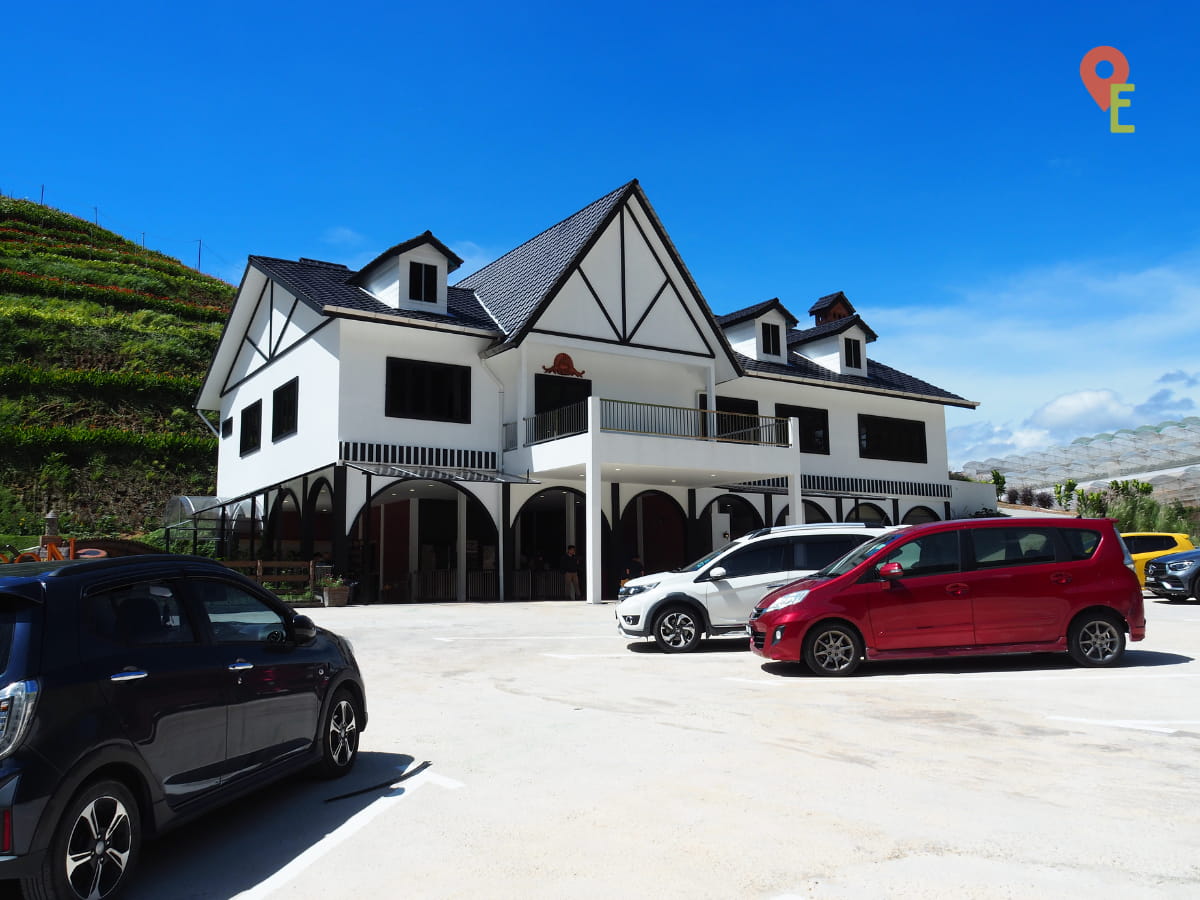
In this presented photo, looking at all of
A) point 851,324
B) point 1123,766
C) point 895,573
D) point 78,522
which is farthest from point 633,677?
point 78,522

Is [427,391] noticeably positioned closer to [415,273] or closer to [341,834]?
[415,273]

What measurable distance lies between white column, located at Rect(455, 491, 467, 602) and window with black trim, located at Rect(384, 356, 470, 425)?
2280 mm

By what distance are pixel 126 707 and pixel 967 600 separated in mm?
8790

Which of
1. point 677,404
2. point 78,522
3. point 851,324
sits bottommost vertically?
point 78,522

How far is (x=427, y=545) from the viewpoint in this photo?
26.8m

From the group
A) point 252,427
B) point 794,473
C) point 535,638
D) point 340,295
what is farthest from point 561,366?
point 535,638

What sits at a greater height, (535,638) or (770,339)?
(770,339)

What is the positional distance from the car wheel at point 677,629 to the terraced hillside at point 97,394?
93.0 feet

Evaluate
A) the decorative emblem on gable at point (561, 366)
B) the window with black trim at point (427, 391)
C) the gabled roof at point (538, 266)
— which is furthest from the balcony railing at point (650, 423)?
the gabled roof at point (538, 266)

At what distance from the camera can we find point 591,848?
4594 millimetres

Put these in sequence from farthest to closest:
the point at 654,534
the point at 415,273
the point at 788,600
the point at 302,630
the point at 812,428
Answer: the point at 812,428
the point at 654,534
the point at 415,273
the point at 788,600
the point at 302,630

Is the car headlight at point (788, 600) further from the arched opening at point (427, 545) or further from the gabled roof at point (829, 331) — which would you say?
the gabled roof at point (829, 331)

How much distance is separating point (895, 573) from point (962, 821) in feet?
18.1

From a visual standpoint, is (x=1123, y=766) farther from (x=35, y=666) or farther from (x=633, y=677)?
(x=35, y=666)
